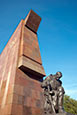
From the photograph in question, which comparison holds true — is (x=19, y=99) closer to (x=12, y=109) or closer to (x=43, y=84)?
(x=12, y=109)

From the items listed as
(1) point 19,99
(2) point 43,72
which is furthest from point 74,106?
(1) point 19,99

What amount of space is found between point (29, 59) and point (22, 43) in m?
1.62

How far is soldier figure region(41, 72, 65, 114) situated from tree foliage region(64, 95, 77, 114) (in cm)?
2503

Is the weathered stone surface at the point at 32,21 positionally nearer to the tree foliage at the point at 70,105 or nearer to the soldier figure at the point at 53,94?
the soldier figure at the point at 53,94

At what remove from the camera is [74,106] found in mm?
29844

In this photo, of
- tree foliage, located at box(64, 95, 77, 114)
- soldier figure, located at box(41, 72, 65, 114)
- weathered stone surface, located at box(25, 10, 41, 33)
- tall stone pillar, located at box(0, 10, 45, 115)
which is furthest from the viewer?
tree foliage, located at box(64, 95, 77, 114)

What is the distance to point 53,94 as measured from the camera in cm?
633

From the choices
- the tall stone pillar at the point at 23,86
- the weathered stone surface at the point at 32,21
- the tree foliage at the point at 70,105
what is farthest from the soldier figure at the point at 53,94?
the tree foliage at the point at 70,105

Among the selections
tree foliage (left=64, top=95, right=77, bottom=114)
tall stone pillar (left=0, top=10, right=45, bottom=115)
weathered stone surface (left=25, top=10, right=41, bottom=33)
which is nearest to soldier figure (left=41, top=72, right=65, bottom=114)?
tall stone pillar (left=0, top=10, right=45, bottom=115)

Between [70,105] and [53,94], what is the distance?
26.9m

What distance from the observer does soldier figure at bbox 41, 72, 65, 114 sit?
5814 millimetres

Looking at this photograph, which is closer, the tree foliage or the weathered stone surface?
the weathered stone surface

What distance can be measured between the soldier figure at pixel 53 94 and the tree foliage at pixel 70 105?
985 inches

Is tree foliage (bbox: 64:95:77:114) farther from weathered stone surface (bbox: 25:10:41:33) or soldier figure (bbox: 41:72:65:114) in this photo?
weathered stone surface (bbox: 25:10:41:33)
